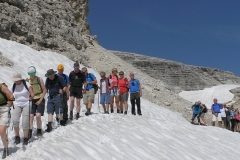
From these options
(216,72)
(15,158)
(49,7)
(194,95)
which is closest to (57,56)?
(49,7)

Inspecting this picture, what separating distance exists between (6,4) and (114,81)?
15580 millimetres

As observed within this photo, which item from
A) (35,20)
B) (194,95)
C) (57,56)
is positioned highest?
(35,20)

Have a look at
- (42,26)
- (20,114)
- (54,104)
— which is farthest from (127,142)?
(42,26)

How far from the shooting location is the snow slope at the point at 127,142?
6613 mm

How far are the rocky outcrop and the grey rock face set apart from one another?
5978 cm

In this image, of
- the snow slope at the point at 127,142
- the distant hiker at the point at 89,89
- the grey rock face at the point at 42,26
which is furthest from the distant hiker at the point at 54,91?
the grey rock face at the point at 42,26

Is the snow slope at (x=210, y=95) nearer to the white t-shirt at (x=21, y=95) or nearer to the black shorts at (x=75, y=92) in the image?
the black shorts at (x=75, y=92)

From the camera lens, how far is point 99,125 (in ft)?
29.1

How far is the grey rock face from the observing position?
22531 millimetres

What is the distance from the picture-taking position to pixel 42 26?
26031 millimetres

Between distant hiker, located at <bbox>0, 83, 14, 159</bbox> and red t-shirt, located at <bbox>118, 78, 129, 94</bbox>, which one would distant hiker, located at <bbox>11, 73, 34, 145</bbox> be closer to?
distant hiker, located at <bbox>0, 83, 14, 159</bbox>

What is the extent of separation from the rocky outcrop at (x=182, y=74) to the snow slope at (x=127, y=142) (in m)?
76.0

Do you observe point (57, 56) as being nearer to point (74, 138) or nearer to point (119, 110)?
point (119, 110)

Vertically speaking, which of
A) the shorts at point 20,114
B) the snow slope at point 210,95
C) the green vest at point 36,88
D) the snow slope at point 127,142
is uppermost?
the green vest at point 36,88
